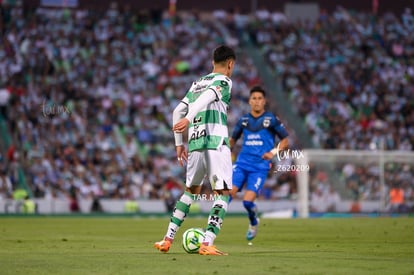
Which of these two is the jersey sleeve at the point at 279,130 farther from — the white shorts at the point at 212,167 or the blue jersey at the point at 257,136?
the white shorts at the point at 212,167

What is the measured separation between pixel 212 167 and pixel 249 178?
5794 millimetres

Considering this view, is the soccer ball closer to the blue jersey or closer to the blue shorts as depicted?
the blue shorts

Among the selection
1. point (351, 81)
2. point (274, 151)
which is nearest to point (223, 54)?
point (274, 151)

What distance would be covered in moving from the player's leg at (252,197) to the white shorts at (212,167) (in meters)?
4.82

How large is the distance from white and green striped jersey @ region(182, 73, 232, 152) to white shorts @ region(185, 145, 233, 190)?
0.32 feet

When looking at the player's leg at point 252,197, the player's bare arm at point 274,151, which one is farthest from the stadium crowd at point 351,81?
the player's bare arm at point 274,151

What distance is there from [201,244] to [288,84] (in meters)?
32.5

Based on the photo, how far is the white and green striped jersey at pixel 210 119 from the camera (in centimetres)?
1235

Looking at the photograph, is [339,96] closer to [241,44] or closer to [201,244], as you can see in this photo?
[241,44]

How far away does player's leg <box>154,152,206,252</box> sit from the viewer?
12477mm

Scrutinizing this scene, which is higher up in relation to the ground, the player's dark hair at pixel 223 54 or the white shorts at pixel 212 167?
the player's dark hair at pixel 223 54

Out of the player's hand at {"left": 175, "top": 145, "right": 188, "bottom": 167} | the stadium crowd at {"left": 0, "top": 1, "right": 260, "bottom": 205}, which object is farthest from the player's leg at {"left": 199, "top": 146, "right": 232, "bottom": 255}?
the stadium crowd at {"left": 0, "top": 1, "right": 260, "bottom": 205}

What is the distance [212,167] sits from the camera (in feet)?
40.5

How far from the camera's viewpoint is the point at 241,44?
46531 millimetres
